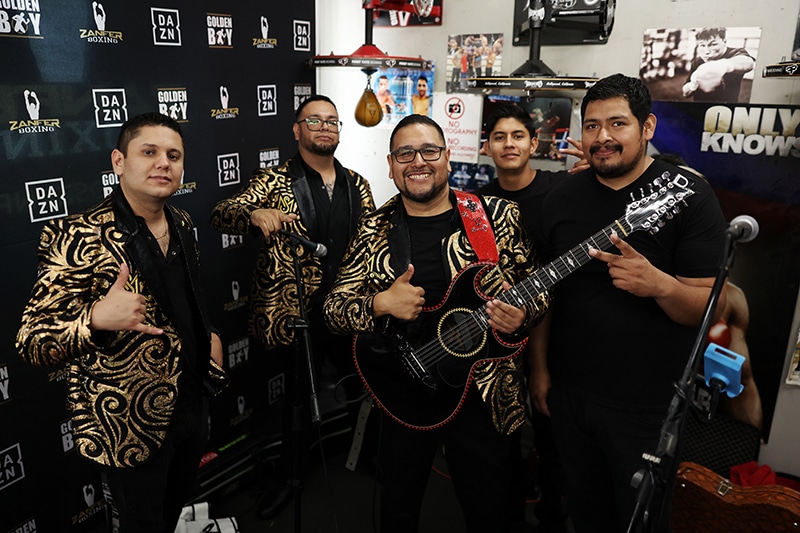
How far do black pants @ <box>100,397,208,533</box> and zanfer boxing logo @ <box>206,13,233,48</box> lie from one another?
6.06 ft

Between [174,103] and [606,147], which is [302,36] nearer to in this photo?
[174,103]

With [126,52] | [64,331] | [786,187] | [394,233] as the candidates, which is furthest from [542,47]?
[64,331]

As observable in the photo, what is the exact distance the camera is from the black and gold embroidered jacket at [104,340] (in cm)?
163

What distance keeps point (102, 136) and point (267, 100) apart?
1037 mm

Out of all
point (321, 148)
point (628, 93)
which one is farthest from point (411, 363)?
point (321, 148)

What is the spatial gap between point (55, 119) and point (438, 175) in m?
1.56

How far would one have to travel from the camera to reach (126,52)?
2.59m

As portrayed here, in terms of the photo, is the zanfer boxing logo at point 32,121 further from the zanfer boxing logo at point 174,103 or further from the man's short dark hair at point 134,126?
the man's short dark hair at point 134,126

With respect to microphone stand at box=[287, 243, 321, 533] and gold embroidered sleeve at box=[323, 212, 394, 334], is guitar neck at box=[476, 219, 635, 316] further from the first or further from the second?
microphone stand at box=[287, 243, 321, 533]

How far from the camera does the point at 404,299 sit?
1.96 meters

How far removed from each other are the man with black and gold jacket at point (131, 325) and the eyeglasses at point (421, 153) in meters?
0.75

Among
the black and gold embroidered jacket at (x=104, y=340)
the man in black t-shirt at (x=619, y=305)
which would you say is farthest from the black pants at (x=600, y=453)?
the black and gold embroidered jacket at (x=104, y=340)

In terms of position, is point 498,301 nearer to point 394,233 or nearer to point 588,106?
point 394,233

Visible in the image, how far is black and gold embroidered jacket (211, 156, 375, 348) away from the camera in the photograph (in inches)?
109
